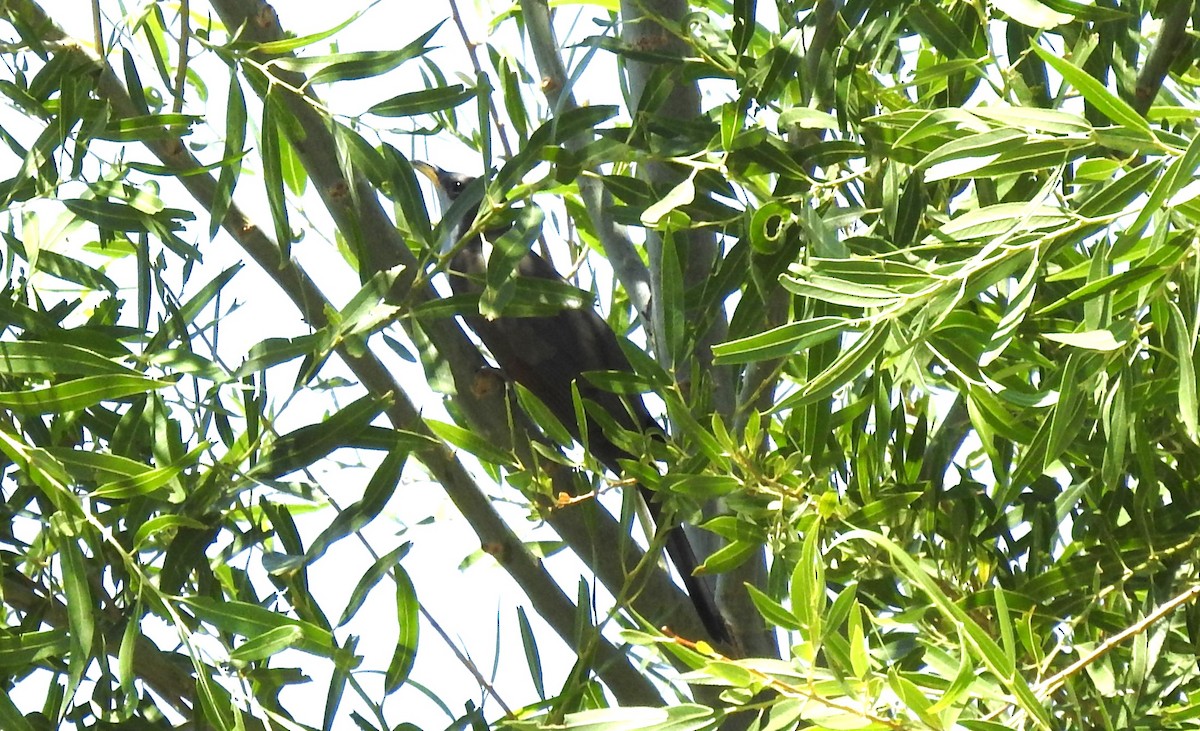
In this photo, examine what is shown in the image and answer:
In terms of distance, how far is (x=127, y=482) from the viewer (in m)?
0.69

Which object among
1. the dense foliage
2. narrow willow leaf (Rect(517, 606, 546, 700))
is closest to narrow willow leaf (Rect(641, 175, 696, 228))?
the dense foliage

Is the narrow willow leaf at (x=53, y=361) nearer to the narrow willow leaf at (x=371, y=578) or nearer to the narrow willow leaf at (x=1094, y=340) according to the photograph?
the narrow willow leaf at (x=371, y=578)

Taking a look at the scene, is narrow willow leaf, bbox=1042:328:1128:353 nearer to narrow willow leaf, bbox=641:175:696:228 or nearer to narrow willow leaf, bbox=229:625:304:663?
narrow willow leaf, bbox=641:175:696:228

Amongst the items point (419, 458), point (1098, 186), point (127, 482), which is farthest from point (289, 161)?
point (1098, 186)

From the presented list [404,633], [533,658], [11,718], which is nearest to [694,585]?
[533,658]

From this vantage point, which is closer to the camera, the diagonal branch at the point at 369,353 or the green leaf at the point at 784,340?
the green leaf at the point at 784,340

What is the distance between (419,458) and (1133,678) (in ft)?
1.70

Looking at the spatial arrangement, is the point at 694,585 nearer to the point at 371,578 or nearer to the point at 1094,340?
the point at 371,578

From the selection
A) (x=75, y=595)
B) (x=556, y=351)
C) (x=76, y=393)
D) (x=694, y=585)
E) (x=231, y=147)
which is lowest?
(x=694, y=585)

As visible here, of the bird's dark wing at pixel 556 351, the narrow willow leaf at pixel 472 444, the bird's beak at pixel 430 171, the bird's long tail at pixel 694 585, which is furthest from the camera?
the bird's beak at pixel 430 171

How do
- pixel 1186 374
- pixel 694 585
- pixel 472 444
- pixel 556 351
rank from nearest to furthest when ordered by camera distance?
pixel 1186 374 < pixel 472 444 < pixel 694 585 < pixel 556 351

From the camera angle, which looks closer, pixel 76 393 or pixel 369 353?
pixel 76 393

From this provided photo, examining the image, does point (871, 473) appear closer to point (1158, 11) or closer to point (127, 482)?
point (1158, 11)

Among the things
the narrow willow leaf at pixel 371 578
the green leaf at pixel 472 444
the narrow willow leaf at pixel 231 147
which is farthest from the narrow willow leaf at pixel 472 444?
the narrow willow leaf at pixel 231 147
